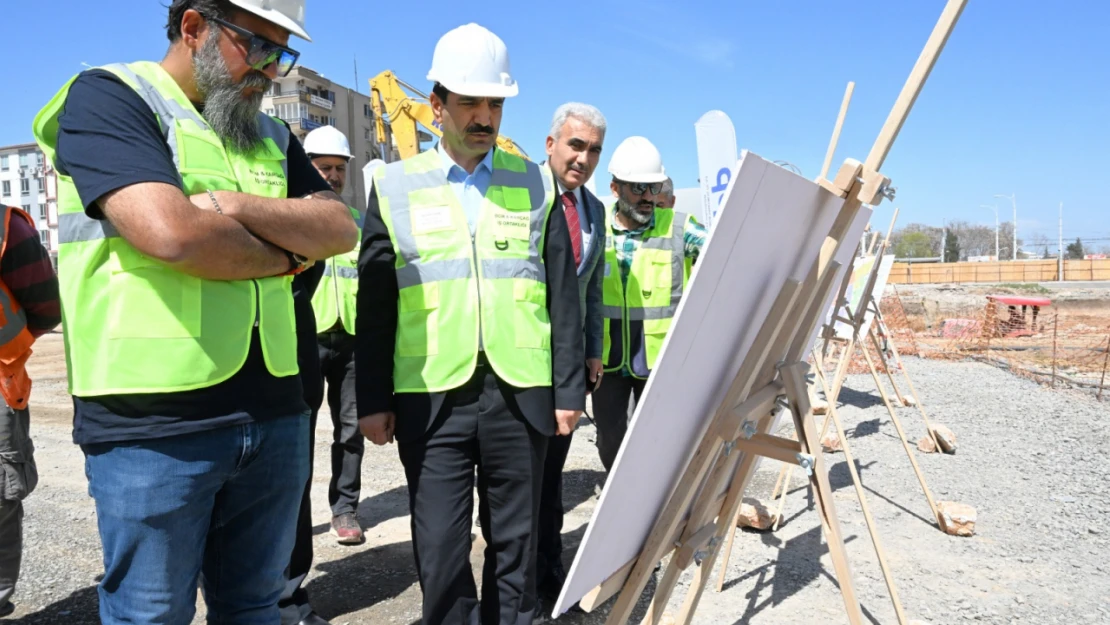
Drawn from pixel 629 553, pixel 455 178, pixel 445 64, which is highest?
pixel 445 64

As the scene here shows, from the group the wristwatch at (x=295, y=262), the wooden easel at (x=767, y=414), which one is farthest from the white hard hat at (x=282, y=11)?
the wooden easel at (x=767, y=414)

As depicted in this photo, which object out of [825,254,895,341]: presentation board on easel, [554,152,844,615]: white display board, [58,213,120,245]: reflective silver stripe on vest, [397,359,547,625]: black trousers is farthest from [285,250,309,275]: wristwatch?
[825,254,895,341]: presentation board on easel

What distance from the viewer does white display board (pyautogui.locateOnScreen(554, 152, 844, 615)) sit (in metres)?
1.41

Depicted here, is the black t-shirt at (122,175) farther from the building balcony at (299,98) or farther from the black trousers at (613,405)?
the building balcony at (299,98)

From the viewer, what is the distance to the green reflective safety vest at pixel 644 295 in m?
3.89

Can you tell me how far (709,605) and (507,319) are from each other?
203cm

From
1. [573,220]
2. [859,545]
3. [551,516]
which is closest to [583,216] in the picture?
[573,220]

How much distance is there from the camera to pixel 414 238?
2.39m

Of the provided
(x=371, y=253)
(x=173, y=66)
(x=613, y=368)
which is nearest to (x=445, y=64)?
(x=371, y=253)

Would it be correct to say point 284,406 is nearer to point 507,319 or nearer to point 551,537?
point 507,319

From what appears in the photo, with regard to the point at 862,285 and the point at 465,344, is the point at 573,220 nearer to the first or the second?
the point at 465,344

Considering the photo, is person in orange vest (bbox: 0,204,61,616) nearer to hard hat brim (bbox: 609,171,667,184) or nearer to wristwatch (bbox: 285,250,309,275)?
wristwatch (bbox: 285,250,309,275)

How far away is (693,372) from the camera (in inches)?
61.4

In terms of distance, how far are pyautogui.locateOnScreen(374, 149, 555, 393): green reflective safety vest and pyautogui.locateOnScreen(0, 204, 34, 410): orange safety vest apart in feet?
5.53
